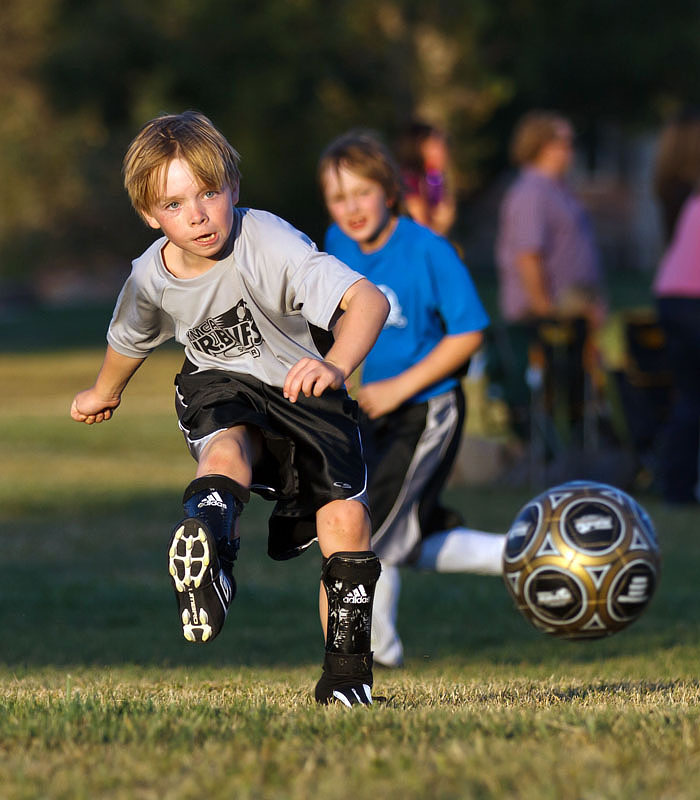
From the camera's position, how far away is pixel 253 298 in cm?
458

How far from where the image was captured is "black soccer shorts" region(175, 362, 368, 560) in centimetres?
456

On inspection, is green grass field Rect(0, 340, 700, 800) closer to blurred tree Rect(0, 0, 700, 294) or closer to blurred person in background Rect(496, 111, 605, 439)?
blurred person in background Rect(496, 111, 605, 439)

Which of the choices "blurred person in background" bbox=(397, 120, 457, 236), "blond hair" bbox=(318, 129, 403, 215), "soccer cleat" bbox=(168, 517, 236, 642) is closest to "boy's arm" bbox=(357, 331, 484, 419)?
"blond hair" bbox=(318, 129, 403, 215)

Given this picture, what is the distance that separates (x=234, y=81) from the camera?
93.2 feet

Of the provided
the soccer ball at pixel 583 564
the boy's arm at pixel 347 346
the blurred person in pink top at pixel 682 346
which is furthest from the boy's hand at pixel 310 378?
the blurred person in pink top at pixel 682 346

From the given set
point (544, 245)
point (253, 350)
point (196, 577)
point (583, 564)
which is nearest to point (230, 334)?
point (253, 350)

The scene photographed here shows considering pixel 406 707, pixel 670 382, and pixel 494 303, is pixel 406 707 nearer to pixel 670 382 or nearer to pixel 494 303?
pixel 670 382

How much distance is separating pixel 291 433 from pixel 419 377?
1.57 metres

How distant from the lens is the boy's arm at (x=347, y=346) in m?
4.14

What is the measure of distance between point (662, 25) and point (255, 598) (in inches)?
901

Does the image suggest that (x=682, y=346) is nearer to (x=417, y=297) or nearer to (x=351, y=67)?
(x=417, y=297)

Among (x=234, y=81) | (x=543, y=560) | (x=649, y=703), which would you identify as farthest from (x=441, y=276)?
(x=234, y=81)

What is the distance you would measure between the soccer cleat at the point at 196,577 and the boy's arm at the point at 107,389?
99 centimetres

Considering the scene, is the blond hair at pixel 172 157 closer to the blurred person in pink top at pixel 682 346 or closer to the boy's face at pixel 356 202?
the boy's face at pixel 356 202
